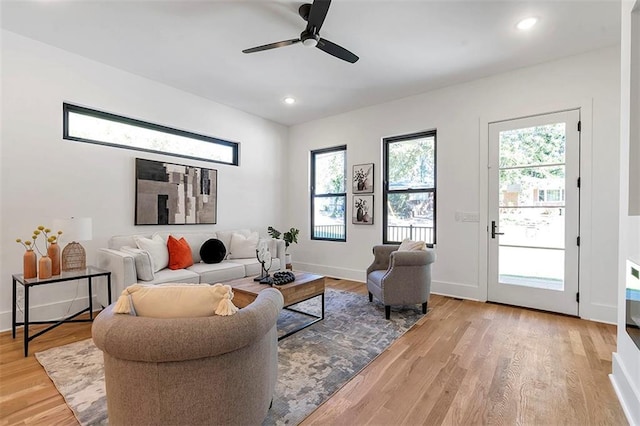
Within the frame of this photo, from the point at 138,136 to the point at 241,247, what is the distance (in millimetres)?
2046

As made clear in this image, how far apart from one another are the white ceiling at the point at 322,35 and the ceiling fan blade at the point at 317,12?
10.7 inches

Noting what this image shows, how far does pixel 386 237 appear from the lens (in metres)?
4.85

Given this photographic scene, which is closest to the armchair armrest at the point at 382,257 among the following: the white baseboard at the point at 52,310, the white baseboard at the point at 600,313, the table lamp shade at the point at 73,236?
the white baseboard at the point at 600,313

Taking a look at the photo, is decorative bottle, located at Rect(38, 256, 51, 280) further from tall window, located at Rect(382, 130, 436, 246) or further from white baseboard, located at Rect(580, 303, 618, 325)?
white baseboard, located at Rect(580, 303, 618, 325)

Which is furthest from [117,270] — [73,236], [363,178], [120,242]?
[363,178]

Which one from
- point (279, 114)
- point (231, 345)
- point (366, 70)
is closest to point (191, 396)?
point (231, 345)

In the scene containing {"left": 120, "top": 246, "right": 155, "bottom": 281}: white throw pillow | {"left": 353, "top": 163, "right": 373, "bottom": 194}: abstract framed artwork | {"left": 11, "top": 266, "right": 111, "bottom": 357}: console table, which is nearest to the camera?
{"left": 11, "top": 266, "right": 111, "bottom": 357}: console table

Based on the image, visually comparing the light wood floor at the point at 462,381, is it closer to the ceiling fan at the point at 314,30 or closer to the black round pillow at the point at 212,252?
the black round pillow at the point at 212,252

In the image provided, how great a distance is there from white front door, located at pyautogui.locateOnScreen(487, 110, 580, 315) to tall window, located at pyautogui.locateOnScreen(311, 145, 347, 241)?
7.85 ft

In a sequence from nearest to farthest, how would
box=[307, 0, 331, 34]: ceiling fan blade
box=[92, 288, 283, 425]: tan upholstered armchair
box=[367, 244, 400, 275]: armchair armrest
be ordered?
box=[92, 288, 283, 425]: tan upholstered armchair < box=[307, 0, 331, 34]: ceiling fan blade < box=[367, 244, 400, 275]: armchair armrest

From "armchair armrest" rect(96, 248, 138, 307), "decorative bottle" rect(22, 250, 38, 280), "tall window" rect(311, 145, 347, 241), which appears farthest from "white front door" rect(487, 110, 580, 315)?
"decorative bottle" rect(22, 250, 38, 280)

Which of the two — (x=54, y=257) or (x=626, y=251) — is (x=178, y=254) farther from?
(x=626, y=251)

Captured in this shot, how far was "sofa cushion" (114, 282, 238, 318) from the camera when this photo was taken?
4.16 feet

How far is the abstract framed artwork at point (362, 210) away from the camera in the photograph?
494 centimetres
